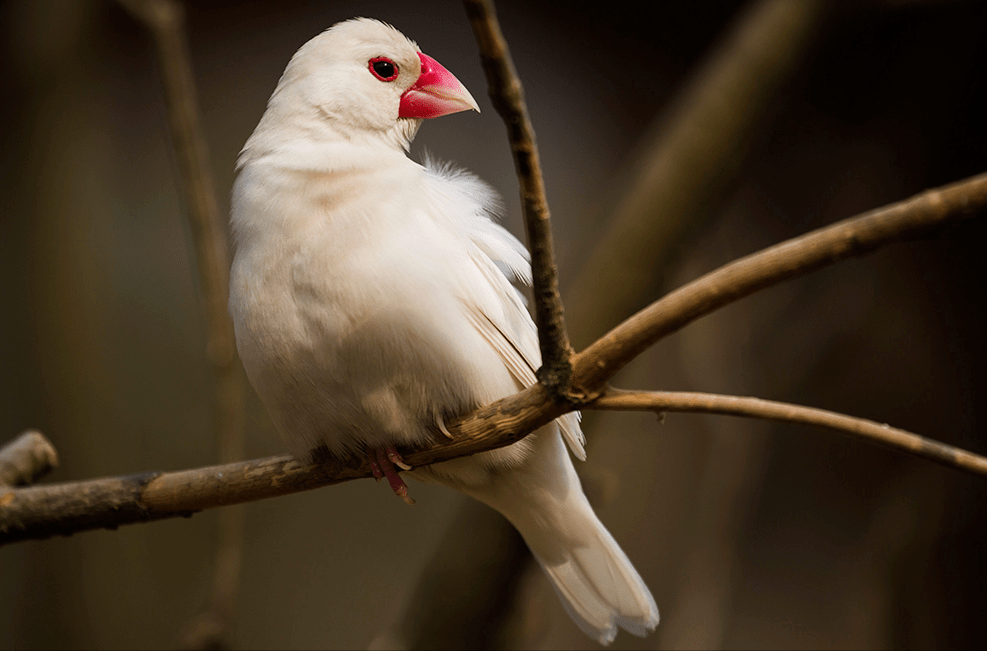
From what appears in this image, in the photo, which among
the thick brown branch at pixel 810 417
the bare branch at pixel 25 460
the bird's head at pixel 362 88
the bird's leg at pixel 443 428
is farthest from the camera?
the bare branch at pixel 25 460

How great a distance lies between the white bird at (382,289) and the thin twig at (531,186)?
1.02ft

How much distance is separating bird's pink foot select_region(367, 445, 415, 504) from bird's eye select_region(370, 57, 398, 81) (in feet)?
2.44

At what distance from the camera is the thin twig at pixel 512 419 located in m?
0.70

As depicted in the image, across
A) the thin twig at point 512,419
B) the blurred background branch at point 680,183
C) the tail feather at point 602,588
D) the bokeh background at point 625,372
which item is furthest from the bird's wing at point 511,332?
the bokeh background at point 625,372

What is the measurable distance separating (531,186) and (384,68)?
77 centimetres

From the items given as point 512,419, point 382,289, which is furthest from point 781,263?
point 382,289

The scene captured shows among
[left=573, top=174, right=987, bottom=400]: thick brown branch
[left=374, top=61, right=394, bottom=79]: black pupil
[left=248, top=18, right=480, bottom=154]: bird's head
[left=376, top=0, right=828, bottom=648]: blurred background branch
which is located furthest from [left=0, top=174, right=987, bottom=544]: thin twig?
[left=376, top=0, right=828, bottom=648]: blurred background branch

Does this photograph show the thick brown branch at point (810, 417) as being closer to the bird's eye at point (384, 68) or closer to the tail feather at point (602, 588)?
the tail feather at point (602, 588)

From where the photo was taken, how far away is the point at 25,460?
184 centimetres

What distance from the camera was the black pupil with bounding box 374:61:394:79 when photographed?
4.55 ft

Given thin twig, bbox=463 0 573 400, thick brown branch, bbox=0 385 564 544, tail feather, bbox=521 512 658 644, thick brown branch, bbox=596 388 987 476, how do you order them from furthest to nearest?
tail feather, bbox=521 512 658 644 → thick brown branch, bbox=0 385 564 544 → thick brown branch, bbox=596 388 987 476 → thin twig, bbox=463 0 573 400

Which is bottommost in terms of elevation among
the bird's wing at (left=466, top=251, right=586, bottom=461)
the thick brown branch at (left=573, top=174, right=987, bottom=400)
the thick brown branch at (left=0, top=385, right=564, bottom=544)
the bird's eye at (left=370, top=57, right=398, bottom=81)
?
the thick brown branch at (left=0, top=385, right=564, bottom=544)

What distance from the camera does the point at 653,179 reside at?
7.62ft

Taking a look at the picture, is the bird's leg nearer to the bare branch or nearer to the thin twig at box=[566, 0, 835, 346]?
the thin twig at box=[566, 0, 835, 346]
